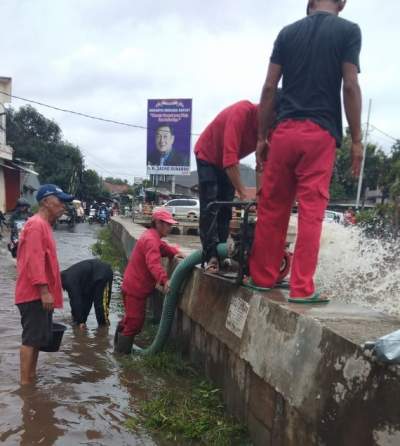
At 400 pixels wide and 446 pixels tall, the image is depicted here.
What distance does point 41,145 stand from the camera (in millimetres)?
47156

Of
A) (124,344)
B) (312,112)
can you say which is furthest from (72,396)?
(312,112)

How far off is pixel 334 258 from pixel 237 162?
16.2 feet

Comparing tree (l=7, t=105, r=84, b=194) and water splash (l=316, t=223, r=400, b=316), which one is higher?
tree (l=7, t=105, r=84, b=194)

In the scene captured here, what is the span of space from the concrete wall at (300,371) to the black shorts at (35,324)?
1246mm

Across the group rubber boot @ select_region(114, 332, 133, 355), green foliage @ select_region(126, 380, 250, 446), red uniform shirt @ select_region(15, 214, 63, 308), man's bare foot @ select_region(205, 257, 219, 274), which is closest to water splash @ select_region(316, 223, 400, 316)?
man's bare foot @ select_region(205, 257, 219, 274)

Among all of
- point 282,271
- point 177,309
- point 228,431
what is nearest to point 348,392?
point 228,431

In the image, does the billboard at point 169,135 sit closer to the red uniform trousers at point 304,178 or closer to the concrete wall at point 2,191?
the concrete wall at point 2,191

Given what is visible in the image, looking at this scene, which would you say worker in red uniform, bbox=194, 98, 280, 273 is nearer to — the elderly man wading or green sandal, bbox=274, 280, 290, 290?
green sandal, bbox=274, 280, 290, 290

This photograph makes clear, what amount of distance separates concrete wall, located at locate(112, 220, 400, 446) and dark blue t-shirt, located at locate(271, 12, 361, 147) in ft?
3.87

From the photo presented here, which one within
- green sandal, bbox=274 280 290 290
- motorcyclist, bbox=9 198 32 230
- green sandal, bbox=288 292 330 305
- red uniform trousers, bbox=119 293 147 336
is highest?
green sandal, bbox=288 292 330 305

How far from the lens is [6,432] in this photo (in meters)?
3.29

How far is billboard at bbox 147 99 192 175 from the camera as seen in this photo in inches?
1326

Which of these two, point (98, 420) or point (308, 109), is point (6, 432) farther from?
point (308, 109)

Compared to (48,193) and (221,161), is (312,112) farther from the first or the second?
(48,193)
